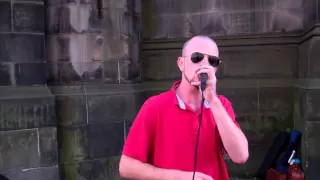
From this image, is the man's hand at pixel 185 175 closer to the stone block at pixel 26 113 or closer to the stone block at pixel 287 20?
the stone block at pixel 26 113

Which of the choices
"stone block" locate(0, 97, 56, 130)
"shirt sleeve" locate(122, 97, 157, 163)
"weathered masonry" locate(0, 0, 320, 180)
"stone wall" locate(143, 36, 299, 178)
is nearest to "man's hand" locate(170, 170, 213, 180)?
"shirt sleeve" locate(122, 97, 157, 163)

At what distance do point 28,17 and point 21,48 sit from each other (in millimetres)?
425

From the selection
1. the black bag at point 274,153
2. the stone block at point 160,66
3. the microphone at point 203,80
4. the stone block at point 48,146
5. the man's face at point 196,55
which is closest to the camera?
the microphone at point 203,80

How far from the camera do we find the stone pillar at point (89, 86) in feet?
18.1

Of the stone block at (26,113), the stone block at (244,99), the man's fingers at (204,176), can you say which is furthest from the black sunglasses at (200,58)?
the stone block at (244,99)

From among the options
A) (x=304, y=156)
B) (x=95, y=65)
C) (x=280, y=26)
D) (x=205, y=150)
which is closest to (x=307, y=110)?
(x=304, y=156)

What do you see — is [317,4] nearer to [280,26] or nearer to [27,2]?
[280,26]

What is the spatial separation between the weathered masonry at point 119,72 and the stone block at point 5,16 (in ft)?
0.04

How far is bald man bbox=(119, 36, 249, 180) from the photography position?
1.86 m

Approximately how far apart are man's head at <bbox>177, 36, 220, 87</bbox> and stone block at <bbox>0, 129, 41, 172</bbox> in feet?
12.2

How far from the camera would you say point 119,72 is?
19.2 ft

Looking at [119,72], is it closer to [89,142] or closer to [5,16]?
[89,142]

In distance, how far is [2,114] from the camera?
16.4ft

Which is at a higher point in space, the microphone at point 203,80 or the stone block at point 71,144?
the microphone at point 203,80
